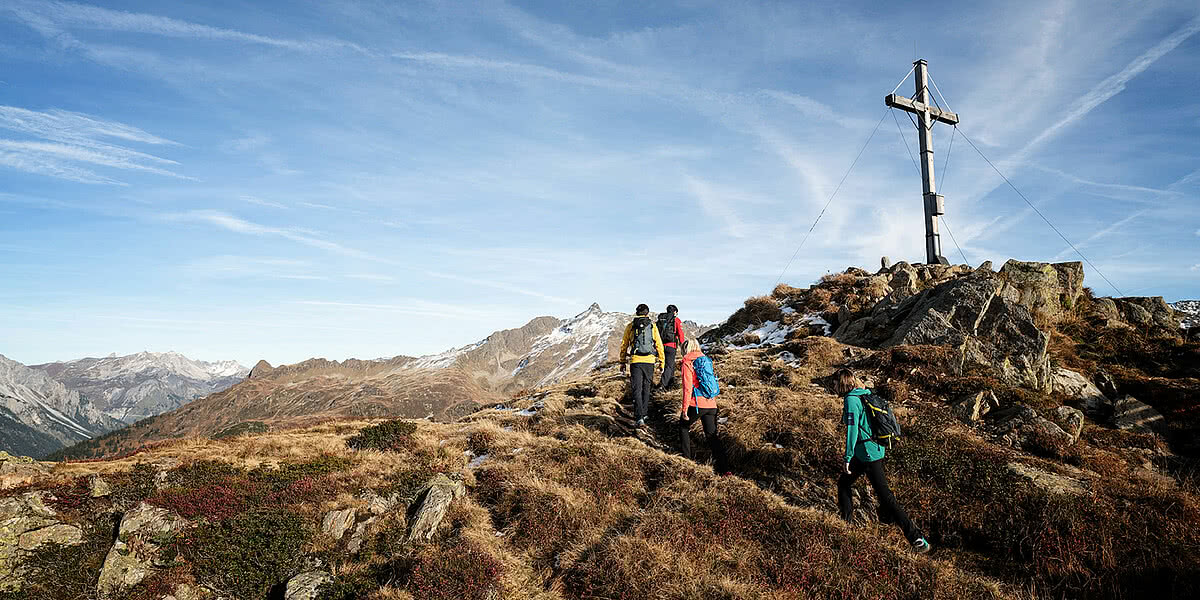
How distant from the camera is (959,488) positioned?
32.8ft

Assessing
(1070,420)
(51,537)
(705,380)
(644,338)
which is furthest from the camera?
(644,338)

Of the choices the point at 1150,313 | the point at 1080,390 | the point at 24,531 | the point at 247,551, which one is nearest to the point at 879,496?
the point at 1080,390

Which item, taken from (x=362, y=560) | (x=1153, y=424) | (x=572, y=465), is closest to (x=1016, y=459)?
(x=1153, y=424)

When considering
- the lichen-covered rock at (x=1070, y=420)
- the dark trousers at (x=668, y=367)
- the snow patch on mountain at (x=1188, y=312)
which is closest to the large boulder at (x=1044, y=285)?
the snow patch on mountain at (x=1188, y=312)

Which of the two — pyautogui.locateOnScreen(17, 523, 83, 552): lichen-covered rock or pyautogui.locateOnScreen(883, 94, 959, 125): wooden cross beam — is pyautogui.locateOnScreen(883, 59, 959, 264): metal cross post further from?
pyautogui.locateOnScreen(17, 523, 83, 552): lichen-covered rock

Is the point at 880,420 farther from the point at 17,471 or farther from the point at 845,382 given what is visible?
the point at 17,471

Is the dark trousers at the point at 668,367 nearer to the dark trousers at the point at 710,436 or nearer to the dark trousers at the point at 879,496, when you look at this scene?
the dark trousers at the point at 710,436

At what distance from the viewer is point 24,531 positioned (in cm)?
873

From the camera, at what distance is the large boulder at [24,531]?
8141 millimetres

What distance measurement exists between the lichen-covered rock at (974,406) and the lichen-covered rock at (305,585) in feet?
44.1

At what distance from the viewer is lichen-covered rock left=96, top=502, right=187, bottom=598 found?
836cm

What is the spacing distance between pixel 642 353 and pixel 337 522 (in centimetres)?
788

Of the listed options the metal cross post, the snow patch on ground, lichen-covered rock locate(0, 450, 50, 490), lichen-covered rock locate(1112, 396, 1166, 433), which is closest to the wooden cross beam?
the metal cross post

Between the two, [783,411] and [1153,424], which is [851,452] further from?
[1153,424]
